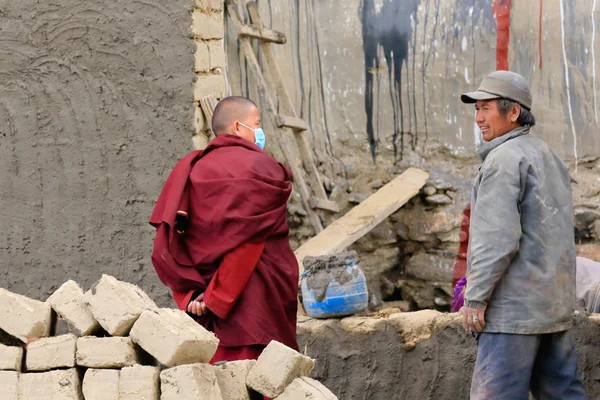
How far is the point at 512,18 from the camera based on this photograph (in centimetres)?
703

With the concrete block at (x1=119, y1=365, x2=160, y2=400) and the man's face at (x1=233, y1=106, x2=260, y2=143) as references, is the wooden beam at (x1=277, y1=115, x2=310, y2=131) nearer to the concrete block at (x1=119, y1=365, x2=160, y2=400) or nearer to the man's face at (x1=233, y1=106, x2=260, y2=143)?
the man's face at (x1=233, y1=106, x2=260, y2=143)

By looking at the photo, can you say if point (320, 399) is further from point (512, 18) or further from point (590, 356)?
point (512, 18)

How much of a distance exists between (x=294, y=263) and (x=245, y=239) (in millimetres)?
309

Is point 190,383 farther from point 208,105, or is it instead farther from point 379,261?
point 379,261

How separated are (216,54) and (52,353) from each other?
2.16 metres

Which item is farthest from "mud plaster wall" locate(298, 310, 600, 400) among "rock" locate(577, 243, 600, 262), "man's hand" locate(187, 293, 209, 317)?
"rock" locate(577, 243, 600, 262)

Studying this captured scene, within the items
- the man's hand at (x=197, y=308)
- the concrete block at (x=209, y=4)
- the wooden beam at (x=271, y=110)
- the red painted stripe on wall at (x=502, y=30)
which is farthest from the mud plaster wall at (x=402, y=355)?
the red painted stripe on wall at (x=502, y=30)

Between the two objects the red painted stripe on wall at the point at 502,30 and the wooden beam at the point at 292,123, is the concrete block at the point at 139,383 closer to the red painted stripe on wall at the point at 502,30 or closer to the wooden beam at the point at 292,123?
the wooden beam at the point at 292,123

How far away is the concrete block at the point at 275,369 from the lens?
3.47m

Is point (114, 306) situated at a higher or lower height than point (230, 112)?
lower

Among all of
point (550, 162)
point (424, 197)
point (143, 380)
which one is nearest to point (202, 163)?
point (143, 380)

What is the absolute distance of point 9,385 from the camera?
374 cm

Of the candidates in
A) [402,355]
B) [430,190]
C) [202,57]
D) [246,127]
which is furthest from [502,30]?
[246,127]

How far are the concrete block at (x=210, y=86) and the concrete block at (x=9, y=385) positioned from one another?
6.34 ft
